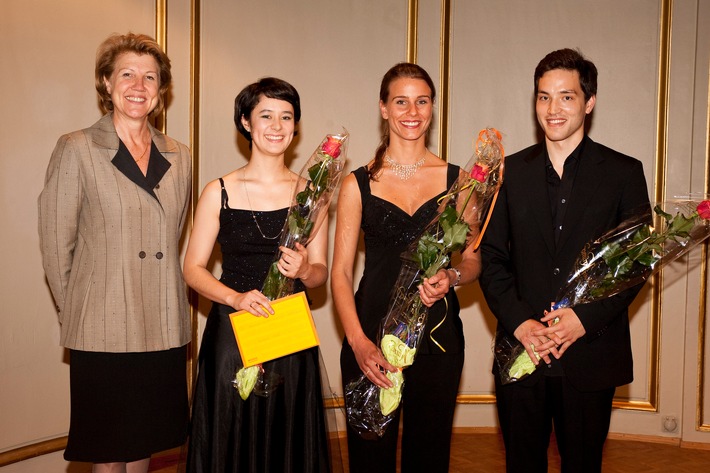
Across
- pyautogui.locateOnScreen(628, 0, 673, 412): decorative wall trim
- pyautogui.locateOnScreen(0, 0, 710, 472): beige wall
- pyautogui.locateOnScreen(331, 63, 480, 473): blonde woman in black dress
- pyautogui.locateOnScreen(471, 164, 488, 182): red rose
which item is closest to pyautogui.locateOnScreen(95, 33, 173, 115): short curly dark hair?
pyautogui.locateOnScreen(331, 63, 480, 473): blonde woman in black dress

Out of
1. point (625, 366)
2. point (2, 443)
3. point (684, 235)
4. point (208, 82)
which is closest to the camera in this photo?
point (684, 235)

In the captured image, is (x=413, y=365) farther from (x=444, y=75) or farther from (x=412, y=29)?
(x=412, y=29)

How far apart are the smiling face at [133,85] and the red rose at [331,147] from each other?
79 cm

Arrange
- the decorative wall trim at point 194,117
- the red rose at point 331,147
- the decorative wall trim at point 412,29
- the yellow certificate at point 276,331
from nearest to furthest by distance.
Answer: the yellow certificate at point 276,331 < the red rose at point 331,147 < the decorative wall trim at point 194,117 < the decorative wall trim at point 412,29

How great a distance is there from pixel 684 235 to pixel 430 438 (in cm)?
112

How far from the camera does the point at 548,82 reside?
8.64ft

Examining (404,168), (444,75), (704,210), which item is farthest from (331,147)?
(444,75)

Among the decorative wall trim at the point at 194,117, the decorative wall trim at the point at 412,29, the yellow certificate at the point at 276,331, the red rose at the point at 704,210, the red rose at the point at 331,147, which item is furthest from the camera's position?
the decorative wall trim at the point at 412,29

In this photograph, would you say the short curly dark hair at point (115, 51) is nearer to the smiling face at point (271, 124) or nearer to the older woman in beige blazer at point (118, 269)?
the older woman in beige blazer at point (118, 269)

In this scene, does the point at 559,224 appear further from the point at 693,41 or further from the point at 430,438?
the point at 693,41

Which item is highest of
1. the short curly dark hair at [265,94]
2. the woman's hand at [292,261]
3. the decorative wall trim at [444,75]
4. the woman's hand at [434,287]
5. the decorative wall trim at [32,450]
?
the decorative wall trim at [444,75]

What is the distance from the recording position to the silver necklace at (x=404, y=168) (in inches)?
112

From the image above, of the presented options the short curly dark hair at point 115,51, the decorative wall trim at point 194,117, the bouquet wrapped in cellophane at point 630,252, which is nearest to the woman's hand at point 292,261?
the bouquet wrapped in cellophane at point 630,252

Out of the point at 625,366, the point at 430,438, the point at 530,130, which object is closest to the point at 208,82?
the point at 530,130
